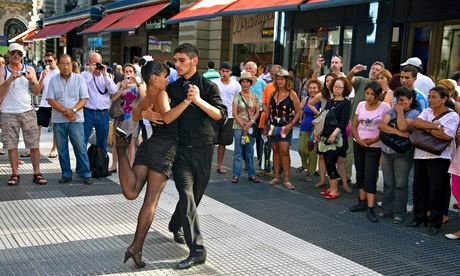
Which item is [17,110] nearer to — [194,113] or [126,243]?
[126,243]

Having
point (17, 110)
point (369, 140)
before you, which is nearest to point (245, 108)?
point (369, 140)

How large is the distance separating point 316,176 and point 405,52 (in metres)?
4.78

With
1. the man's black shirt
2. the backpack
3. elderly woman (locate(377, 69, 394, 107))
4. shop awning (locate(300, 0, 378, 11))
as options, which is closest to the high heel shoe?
the man's black shirt

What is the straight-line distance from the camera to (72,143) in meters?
7.06

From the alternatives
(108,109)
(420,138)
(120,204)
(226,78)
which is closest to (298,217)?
(420,138)

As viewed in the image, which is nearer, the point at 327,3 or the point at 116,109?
the point at 116,109

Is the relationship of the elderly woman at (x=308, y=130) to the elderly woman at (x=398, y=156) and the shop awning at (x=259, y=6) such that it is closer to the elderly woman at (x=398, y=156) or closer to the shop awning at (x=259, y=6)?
the elderly woman at (x=398, y=156)

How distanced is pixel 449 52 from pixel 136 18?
13.1 m

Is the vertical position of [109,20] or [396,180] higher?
[109,20]

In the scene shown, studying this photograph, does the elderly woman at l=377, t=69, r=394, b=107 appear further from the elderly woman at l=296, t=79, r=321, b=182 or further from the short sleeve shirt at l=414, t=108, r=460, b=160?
the short sleeve shirt at l=414, t=108, r=460, b=160

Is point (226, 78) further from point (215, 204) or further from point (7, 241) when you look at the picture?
point (7, 241)

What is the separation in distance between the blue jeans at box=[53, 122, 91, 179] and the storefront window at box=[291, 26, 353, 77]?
8.26 meters

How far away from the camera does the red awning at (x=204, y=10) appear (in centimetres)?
1401

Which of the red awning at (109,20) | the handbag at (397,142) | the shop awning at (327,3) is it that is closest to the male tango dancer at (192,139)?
the handbag at (397,142)
